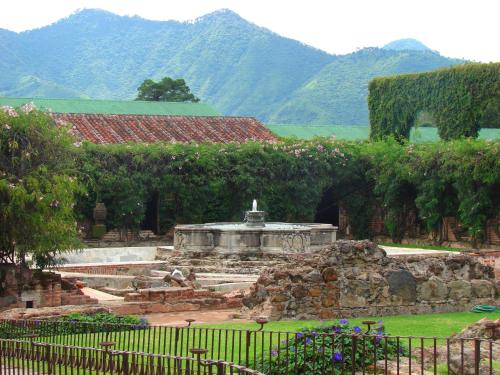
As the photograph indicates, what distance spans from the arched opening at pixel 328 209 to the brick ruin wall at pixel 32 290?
21.5m

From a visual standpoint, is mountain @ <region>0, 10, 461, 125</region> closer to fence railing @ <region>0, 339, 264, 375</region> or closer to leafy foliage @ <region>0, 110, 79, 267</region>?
leafy foliage @ <region>0, 110, 79, 267</region>

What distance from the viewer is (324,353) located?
995cm

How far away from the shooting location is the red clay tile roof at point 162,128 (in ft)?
123

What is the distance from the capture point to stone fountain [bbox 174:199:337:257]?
80.7ft

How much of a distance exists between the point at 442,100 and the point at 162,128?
1280 cm

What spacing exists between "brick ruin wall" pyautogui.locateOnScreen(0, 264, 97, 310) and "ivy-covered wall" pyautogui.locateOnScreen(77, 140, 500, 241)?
12855 millimetres

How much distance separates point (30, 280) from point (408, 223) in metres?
21.0

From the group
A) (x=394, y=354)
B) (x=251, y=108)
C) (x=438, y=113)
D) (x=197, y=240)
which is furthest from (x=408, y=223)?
(x=251, y=108)

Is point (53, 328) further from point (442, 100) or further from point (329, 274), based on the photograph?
point (442, 100)

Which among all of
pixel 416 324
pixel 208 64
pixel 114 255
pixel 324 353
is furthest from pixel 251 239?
pixel 208 64

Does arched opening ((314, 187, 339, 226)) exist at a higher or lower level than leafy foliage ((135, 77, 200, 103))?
lower

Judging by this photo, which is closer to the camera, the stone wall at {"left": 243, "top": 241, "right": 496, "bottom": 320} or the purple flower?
the purple flower

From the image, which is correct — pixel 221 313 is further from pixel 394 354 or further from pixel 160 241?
pixel 160 241

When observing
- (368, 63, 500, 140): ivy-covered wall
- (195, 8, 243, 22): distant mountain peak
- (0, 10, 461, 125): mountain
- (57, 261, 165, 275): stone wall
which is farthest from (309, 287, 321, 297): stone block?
(195, 8, 243, 22): distant mountain peak
